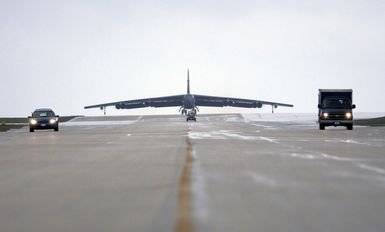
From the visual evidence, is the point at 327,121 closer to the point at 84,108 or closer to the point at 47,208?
the point at 47,208

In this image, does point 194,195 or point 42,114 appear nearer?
point 194,195

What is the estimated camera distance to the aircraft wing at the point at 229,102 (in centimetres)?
11962

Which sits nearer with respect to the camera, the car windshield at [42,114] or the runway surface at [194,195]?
the runway surface at [194,195]

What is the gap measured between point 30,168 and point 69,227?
27.7ft

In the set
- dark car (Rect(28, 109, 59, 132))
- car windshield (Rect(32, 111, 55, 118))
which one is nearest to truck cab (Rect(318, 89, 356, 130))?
dark car (Rect(28, 109, 59, 132))

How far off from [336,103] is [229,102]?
72.9 m

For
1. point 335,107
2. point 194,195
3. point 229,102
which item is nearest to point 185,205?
point 194,195

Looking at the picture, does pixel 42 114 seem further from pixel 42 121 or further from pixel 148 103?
pixel 148 103

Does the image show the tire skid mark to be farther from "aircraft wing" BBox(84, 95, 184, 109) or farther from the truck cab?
"aircraft wing" BBox(84, 95, 184, 109)

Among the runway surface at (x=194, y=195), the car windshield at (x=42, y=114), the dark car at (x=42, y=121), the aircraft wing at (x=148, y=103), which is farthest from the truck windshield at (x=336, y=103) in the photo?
the aircraft wing at (x=148, y=103)

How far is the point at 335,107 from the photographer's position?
159 feet

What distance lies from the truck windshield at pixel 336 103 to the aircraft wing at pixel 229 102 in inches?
2742

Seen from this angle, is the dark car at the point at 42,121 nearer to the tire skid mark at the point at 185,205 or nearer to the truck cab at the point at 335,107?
the truck cab at the point at 335,107

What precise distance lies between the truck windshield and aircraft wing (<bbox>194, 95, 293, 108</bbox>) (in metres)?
69.6
